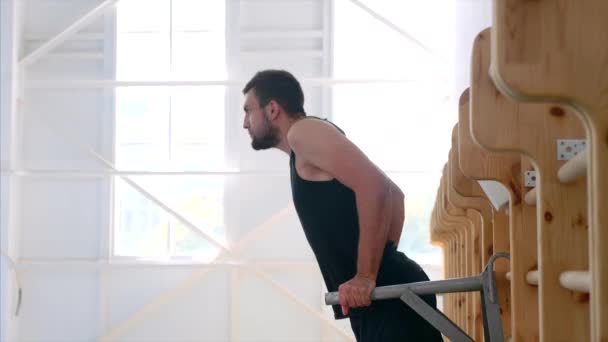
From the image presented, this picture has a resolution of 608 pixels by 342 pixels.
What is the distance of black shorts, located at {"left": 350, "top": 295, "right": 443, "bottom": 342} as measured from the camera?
7.30 ft

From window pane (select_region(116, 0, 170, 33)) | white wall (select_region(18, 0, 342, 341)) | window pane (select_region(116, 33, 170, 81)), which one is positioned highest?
window pane (select_region(116, 0, 170, 33))

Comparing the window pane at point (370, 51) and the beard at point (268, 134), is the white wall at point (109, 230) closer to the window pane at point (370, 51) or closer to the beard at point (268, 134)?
the window pane at point (370, 51)

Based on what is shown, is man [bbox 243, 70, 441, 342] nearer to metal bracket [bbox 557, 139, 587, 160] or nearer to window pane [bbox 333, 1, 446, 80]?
metal bracket [bbox 557, 139, 587, 160]

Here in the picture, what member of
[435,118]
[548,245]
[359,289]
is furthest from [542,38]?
[435,118]

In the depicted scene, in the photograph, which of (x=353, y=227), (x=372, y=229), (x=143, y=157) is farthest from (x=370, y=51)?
(x=372, y=229)

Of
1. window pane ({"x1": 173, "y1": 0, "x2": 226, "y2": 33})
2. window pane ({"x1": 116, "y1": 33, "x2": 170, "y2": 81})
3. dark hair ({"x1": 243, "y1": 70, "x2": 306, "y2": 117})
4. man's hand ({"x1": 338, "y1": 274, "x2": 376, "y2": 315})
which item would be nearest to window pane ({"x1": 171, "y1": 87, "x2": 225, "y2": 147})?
A: window pane ({"x1": 116, "y1": 33, "x2": 170, "y2": 81})

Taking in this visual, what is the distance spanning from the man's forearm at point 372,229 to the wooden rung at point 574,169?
0.91m

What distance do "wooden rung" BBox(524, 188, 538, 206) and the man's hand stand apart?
0.48m

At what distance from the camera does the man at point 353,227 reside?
7.27 ft

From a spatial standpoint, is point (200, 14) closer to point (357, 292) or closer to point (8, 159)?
point (8, 159)

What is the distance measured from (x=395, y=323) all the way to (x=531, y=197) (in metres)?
0.70

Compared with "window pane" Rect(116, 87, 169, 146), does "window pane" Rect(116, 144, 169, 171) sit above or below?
below

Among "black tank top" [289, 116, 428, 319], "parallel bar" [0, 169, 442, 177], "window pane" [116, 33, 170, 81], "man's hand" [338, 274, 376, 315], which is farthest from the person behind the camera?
"window pane" [116, 33, 170, 81]

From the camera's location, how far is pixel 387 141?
854 cm
